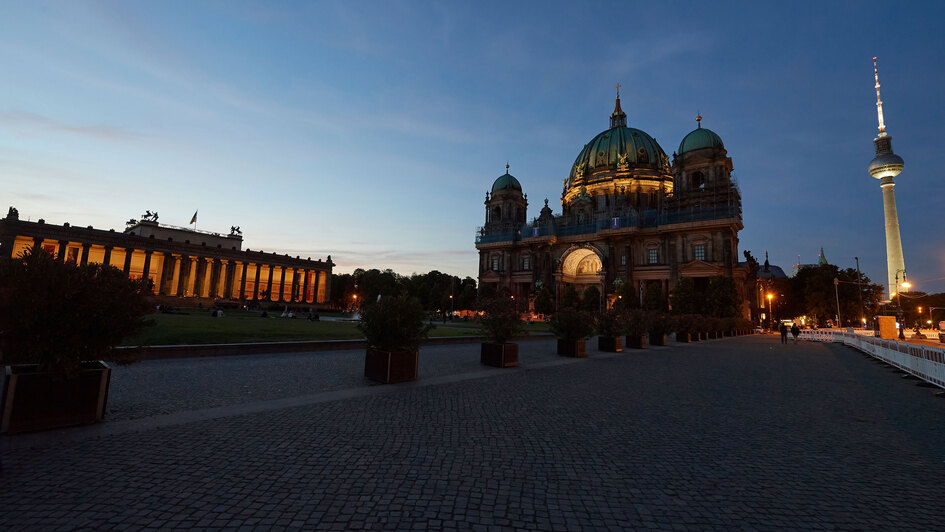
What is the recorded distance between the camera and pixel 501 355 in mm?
Answer: 13789

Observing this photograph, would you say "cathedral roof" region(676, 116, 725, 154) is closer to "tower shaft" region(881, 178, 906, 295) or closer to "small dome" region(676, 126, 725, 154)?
"small dome" region(676, 126, 725, 154)

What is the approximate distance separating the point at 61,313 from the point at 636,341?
77.8 feet

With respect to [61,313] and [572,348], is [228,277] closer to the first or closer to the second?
[572,348]

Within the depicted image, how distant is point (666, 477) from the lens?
473 cm

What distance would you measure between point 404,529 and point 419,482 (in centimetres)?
93

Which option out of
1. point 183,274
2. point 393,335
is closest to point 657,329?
point 393,335

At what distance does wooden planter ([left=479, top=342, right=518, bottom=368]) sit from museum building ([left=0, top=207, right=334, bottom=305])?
192 ft

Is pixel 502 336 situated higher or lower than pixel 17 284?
lower

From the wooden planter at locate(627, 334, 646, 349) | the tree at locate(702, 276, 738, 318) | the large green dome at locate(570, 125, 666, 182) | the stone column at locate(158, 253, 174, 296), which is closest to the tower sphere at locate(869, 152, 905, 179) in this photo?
the large green dome at locate(570, 125, 666, 182)

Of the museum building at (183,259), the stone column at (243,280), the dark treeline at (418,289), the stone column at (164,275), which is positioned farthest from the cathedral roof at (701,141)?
the stone column at (164,275)

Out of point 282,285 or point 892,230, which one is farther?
point 892,230

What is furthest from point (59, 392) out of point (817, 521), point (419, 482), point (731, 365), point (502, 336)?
point (731, 365)

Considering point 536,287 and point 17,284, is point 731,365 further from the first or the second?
point 536,287

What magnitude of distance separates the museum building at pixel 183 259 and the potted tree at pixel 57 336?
60094mm
